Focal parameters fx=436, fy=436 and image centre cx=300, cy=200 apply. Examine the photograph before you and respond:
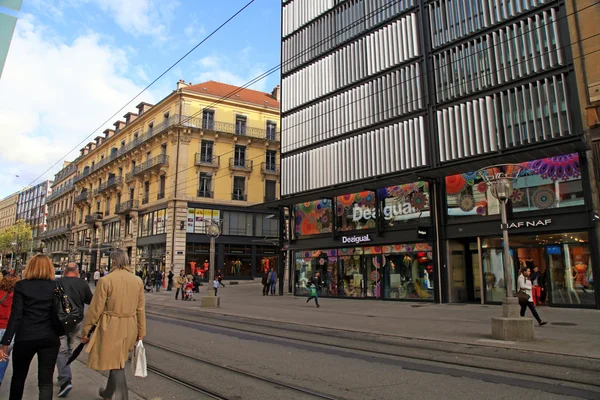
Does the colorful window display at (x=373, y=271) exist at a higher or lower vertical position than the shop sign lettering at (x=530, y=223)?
lower

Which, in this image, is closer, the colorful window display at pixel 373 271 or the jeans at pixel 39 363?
the jeans at pixel 39 363

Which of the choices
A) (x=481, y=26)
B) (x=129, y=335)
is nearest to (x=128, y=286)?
(x=129, y=335)

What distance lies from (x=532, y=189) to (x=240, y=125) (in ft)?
110

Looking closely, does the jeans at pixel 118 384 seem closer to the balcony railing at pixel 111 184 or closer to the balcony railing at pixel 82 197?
the balcony railing at pixel 111 184

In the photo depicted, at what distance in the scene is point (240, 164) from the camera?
1796 inches

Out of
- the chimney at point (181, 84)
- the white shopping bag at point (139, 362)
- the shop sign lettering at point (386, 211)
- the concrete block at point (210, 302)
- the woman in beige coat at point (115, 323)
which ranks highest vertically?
the chimney at point (181, 84)

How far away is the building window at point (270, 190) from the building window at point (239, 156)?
3450mm

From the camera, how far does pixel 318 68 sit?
27.7m

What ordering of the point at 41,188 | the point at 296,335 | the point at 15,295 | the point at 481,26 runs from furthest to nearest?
the point at 41,188
the point at 481,26
the point at 296,335
the point at 15,295

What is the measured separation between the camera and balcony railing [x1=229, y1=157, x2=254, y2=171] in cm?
4481

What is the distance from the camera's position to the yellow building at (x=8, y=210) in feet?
Result: 375

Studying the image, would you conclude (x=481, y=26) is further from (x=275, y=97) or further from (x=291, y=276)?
(x=275, y=97)

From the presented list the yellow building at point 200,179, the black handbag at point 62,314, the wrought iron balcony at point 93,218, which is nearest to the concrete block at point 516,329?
the black handbag at point 62,314

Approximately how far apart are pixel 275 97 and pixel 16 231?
56.8m
